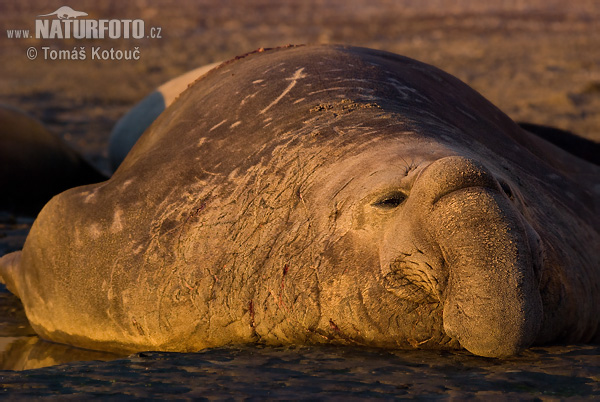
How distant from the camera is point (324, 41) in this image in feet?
45.4

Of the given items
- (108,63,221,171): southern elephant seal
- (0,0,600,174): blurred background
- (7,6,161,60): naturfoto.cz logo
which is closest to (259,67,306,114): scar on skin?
(108,63,221,171): southern elephant seal

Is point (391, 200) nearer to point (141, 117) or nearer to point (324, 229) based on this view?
point (324, 229)

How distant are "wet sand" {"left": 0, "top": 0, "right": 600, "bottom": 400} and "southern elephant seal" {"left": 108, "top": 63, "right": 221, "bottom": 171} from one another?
952mm

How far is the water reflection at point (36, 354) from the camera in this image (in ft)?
9.30

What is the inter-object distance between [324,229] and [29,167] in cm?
351

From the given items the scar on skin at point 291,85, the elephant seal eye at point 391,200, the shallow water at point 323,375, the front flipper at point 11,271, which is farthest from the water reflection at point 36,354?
the elephant seal eye at point 391,200

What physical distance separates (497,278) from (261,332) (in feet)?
2.37

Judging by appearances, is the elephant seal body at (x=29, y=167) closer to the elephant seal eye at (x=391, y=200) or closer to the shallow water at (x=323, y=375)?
the shallow water at (x=323, y=375)

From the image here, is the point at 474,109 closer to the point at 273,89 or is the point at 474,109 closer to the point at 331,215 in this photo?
the point at 273,89

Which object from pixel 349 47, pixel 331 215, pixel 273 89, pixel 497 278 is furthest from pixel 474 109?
pixel 497 278

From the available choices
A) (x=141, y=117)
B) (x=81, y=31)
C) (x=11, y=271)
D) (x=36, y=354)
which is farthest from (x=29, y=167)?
(x=81, y=31)

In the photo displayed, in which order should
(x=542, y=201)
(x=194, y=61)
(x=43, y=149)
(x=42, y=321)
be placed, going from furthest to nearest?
(x=194, y=61)
(x=43, y=149)
(x=42, y=321)
(x=542, y=201)

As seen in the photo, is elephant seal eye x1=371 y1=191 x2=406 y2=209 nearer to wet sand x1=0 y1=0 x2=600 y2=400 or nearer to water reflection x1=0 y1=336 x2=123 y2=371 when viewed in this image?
wet sand x1=0 y1=0 x2=600 y2=400

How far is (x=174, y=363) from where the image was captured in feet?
7.27
